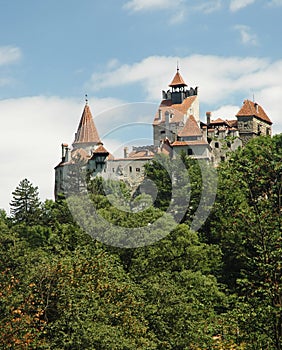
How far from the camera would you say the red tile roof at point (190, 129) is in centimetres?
7112

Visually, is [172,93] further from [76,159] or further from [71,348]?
[71,348]

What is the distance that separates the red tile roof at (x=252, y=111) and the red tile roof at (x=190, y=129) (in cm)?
523

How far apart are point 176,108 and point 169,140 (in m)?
7.69

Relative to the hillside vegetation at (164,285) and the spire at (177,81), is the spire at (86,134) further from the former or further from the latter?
the hillside vegetation at (164,285)

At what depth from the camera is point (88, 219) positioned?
40.8 meters

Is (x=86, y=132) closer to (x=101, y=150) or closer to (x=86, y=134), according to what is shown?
(x=86, y=134)

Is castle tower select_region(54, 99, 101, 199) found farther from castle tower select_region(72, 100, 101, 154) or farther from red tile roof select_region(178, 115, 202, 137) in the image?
red tile roof select_region(178, 115, 202, 137)

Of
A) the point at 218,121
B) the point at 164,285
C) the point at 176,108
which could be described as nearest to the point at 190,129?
the point at 218,121

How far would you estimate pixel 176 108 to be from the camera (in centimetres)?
7694

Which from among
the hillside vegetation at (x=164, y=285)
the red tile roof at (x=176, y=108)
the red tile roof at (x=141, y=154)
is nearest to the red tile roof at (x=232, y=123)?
the red tile roof at (x=176, y=108)

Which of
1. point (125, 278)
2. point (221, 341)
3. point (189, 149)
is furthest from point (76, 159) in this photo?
point (221, 341)

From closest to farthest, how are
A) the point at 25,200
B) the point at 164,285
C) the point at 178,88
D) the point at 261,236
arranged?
1. the point at 261,236
2. the point at 164,285
3. the point at 25,200
4. the point at 178,88

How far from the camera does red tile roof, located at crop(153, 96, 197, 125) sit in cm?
7300

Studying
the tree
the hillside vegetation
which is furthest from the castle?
the tree
